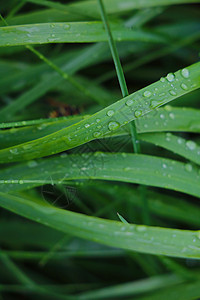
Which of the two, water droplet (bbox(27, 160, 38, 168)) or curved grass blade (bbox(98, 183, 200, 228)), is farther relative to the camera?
curved grass blade (bbox(98, 183, 200, 228))

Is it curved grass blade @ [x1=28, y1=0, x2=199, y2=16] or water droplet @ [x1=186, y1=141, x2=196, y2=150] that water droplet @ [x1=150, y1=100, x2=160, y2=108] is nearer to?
water droplet @ [x1=186, y1=141, x2=196, y2=150]

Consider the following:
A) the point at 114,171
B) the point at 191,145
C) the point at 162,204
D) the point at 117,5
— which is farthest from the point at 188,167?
the point at 117,5

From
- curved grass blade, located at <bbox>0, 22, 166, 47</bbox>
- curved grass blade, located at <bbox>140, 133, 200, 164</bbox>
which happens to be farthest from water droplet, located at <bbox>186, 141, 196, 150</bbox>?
curved grass blade, located at <bbox>0, 22, 166, 47</bbox>

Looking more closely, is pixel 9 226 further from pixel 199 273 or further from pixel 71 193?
pixel 199 273

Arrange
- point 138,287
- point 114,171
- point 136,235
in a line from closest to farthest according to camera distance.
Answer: point 136,235 < point 114,171 < point 138,287

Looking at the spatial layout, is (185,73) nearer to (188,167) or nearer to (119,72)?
(119,72)

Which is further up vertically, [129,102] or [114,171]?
[129,102]
